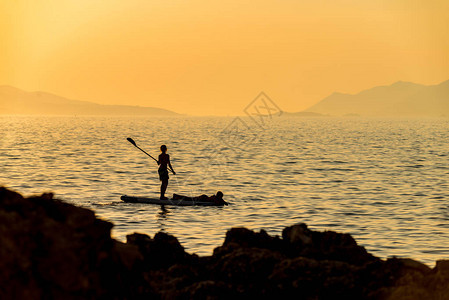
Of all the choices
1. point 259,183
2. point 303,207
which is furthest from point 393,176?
point 303,207

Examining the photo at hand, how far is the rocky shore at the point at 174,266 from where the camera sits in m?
8.65

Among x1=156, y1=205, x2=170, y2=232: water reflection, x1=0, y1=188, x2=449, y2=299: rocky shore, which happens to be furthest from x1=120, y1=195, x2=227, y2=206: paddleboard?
x1=0, y1=188, x2=449, y2=299: rocky shore

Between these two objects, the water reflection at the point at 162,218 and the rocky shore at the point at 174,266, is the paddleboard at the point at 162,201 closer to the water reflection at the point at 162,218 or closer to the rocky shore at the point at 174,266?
the water reflection at the point at 162,218

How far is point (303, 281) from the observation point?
36.3 ft

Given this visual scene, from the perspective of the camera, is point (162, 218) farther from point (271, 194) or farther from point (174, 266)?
point (174, 266)

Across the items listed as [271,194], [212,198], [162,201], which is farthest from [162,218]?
[271,194]

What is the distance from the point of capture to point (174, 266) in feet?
41.0

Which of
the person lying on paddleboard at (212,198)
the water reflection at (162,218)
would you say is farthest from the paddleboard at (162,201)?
the water reflection at (162,218)

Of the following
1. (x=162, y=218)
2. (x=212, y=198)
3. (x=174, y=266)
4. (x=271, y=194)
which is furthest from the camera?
(x=271, y=194)

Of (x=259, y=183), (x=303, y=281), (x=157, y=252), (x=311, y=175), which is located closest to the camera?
(x=303, y=281)

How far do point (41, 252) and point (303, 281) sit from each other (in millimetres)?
4306

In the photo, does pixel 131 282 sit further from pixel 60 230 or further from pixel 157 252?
pixel 157 252

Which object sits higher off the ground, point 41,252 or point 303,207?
point 41,252

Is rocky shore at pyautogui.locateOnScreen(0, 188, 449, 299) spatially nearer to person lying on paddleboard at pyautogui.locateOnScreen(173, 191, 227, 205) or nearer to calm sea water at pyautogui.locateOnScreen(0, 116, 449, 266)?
calm sea water at pyautogui.locateOnScreen(0, 116, 449, 266)
